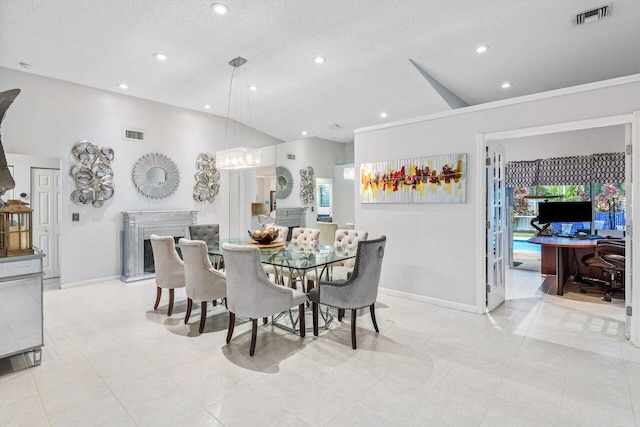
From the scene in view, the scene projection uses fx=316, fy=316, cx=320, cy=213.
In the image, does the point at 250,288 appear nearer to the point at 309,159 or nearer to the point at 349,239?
the point at 349,239

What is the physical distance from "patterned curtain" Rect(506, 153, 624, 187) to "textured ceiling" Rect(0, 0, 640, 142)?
1344 mm

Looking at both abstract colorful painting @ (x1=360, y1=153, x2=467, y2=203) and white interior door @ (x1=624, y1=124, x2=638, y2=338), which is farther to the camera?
abstract colorful painting @ (x1=360, y1=153, x2=467, y2=203)

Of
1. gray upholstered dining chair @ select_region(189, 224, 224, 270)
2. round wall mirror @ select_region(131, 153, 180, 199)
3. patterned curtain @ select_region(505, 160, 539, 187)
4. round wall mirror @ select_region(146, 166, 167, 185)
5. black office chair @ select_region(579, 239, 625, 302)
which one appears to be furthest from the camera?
patterned curtain @ select_region(505, 160, 539, 187)

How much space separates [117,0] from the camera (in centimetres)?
304

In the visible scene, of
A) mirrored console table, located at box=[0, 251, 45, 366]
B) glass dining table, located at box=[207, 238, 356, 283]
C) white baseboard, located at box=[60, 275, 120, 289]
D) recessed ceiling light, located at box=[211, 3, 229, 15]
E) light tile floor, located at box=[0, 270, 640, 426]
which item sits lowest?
light tile floor, located at box=[0, 270, 640, 426]

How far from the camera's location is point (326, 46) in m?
3.99

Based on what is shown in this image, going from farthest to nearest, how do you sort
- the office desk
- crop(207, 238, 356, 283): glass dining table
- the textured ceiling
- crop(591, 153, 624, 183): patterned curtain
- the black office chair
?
crop(591, 153, 624, 183): patterned curtain < the office desk < the black office chair < the textured ceiling < crop(207, 238, 356, 283): glass dining table

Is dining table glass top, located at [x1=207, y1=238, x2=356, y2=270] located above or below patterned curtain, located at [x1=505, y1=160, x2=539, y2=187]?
below

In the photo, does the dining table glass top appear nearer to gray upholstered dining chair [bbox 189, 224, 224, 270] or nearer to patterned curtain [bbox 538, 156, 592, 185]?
gray upholstered dining chair [bbox 189, 224, 224, 270]

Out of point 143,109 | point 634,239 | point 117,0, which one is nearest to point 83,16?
point 117,0

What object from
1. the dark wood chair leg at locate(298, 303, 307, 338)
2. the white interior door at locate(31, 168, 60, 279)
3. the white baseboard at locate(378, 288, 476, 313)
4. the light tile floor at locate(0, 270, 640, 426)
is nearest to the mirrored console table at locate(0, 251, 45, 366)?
the light tile floor at locate(0, 270, 640, 426)

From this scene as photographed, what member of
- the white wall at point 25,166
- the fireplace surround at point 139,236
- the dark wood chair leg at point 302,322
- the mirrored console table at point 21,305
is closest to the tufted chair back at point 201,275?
the dark wood chair leg at point 302,322

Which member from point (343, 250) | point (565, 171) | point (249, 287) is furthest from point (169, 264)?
point (565, 171)

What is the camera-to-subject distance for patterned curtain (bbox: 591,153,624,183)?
17.0 ft
